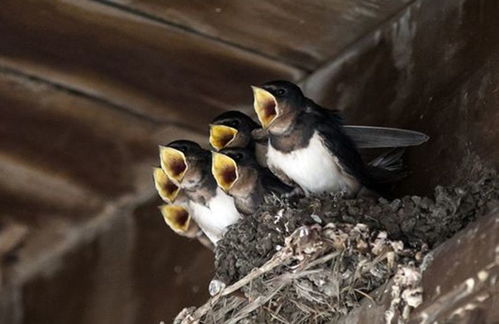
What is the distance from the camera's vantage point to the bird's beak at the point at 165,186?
177 inches

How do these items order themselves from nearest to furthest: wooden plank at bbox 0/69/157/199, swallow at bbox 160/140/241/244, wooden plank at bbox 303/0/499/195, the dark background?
wooden plank at bbox 303/0/499/195 < the dark background < swallow at bbox 160/140/241/244 < wooden plank at bbox 0/69/157/199

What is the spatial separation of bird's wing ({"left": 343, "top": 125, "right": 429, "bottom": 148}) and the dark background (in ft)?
0.23

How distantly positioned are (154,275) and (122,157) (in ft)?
1.21

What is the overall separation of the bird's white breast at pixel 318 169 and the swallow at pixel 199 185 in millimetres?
317

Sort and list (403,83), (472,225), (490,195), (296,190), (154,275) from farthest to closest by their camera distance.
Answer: (154,275) → (403,83) → (296,190) → (490,195) → (472,225)

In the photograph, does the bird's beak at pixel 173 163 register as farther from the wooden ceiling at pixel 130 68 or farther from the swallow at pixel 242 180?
the wooden ceiling at pixel 130 68

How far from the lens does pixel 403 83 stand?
4.46m

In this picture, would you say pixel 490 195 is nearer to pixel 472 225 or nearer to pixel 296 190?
pixel 472 225

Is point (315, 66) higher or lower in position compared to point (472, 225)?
lower

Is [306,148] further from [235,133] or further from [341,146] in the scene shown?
[235,133]

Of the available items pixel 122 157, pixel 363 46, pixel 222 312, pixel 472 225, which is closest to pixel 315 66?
pixel 363 46

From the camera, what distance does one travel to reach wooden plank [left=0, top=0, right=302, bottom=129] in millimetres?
4504

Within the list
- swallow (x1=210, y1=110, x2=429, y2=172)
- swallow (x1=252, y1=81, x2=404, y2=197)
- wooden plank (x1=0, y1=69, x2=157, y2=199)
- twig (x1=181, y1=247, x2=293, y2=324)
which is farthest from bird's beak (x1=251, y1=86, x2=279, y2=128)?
wooden plank (x1=0, y1=69, x2=157, y2=199)

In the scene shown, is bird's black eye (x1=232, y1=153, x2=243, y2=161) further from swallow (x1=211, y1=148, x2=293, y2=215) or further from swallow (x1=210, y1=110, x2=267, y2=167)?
swallow (x1=210, y1=110, x2=267, y2=167)
